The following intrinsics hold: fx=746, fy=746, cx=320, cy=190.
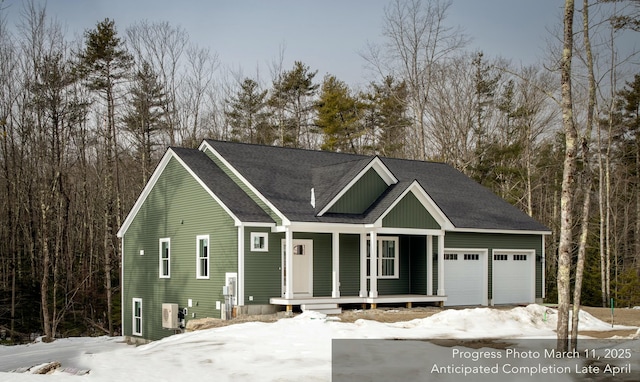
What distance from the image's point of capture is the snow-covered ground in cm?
1259

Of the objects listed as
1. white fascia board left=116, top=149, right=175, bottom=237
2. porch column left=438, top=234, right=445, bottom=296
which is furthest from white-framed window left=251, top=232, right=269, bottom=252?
porch column left=438, top=234, right=445, bottom=296

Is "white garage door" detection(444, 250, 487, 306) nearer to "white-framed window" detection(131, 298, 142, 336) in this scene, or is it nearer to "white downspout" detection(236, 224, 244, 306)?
"white downspout" detection(236, 224, 244, 306)

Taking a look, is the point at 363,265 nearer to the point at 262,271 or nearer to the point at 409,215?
the point at 409,215

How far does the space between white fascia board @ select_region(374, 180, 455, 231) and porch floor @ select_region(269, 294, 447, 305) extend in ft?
8.43

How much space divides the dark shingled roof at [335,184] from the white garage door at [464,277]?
1204 millimetres

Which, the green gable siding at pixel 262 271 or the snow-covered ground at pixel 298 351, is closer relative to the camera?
the snow-covered ground at pixel 298 351

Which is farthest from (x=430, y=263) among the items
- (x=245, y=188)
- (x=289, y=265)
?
(x=245, y=188)


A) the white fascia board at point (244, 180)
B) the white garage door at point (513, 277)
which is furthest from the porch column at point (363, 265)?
the white garage door at point (513, 277)

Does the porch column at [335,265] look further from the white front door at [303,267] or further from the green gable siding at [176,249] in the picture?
the green gable siding at [176,249]

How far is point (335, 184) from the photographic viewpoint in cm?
2533

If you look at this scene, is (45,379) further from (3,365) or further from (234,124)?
(234,124)

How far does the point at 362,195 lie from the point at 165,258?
7486 mm

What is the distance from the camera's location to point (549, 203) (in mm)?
48344

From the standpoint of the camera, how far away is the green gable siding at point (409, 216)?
24.7 metres
